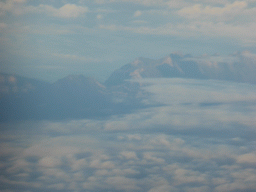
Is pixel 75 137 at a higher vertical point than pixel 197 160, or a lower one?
higher

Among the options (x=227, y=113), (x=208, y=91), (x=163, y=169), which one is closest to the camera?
(x=163, y=169)

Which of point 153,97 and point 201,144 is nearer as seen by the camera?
point 201,144

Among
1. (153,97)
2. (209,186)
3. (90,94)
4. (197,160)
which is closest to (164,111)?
(153,97)

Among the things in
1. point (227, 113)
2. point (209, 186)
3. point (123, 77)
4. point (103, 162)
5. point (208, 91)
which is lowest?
point (209, 186)

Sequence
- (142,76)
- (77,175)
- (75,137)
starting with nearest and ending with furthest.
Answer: (77,175) < (75,137) < (142,76)

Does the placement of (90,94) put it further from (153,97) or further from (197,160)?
(197,160)

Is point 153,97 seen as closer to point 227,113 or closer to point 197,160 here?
point 227,113

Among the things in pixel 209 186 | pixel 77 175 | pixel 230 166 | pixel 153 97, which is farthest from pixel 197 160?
pixel 153 97

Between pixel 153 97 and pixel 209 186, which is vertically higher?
pixel 153 97

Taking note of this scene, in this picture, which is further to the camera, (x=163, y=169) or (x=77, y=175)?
(x=163, y=169)
